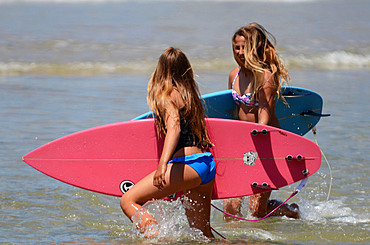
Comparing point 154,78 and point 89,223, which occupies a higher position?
point 154,78

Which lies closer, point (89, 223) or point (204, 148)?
point (204, 148)

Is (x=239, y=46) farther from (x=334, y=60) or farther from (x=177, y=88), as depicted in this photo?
(x=334, y=60)

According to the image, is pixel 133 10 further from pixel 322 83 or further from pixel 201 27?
pixel 322 83

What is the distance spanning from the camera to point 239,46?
175 inches

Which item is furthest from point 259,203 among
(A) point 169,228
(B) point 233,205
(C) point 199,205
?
(A) point 169,228

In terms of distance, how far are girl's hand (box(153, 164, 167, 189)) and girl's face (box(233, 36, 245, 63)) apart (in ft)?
4.16

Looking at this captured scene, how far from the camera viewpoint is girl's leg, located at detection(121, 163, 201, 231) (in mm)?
3713

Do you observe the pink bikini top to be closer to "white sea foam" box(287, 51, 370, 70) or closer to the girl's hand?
the girl's hand

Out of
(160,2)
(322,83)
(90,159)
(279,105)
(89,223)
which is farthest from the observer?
(160,2)

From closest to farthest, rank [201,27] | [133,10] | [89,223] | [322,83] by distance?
[89,223]
[322,83]
[201,27]
[133,10]

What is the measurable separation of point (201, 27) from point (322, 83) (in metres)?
8.34

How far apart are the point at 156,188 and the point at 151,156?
0.53m

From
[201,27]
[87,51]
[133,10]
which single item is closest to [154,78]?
[87,51]

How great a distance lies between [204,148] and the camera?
385 centimetres
